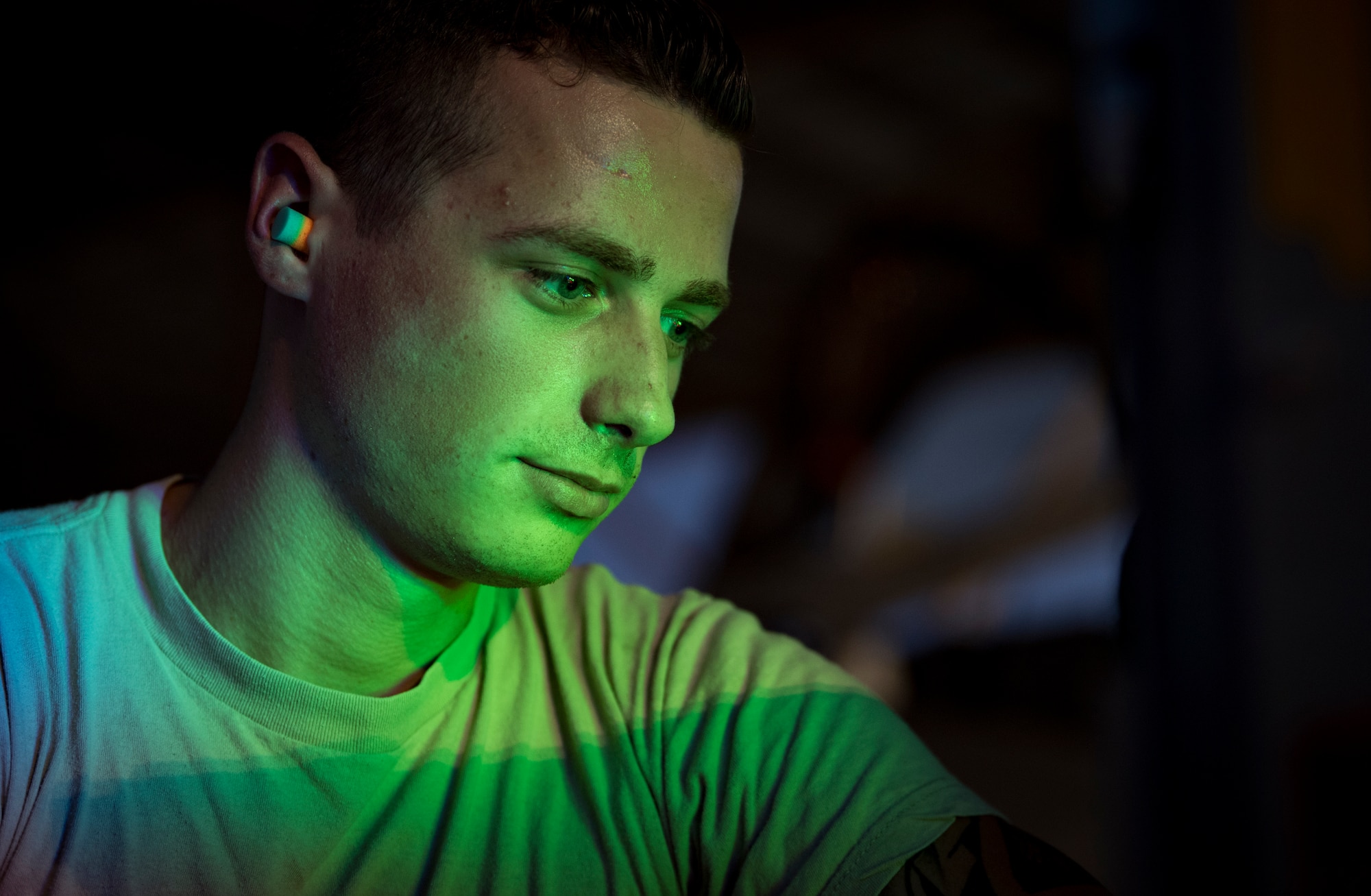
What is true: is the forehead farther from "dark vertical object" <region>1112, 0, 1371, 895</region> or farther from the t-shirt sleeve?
"dark vertical object" <region>1112, 0, 1371, 895</region>

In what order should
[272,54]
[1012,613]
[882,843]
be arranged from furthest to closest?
[1012,613] → [272,54] → [882,843]

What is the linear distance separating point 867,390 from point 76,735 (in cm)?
300

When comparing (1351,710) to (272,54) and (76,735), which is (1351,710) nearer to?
(76,735)

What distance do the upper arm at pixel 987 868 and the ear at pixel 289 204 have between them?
0.71 metres

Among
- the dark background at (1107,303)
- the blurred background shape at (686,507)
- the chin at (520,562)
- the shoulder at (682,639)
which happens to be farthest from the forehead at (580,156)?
the blurred background shape at (686,507)

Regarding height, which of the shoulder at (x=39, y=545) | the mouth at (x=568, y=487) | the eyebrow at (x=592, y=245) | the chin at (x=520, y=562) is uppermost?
the eyebrow at (x=592, y=245)

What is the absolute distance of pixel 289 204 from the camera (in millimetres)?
957

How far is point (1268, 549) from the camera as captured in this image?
7.90 ft

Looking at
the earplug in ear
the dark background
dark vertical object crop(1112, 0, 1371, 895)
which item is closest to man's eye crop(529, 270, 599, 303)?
the earplug in ear

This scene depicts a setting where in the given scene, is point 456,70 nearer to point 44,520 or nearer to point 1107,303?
point 44,520

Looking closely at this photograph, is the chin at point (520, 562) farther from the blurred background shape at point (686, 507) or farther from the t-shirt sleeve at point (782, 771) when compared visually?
the blurred background shape at point (686, 507)

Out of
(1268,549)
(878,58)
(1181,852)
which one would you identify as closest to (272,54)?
(878,58)

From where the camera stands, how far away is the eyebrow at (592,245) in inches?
33.4

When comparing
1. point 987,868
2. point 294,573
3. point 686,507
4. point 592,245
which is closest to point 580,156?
point 592,245
